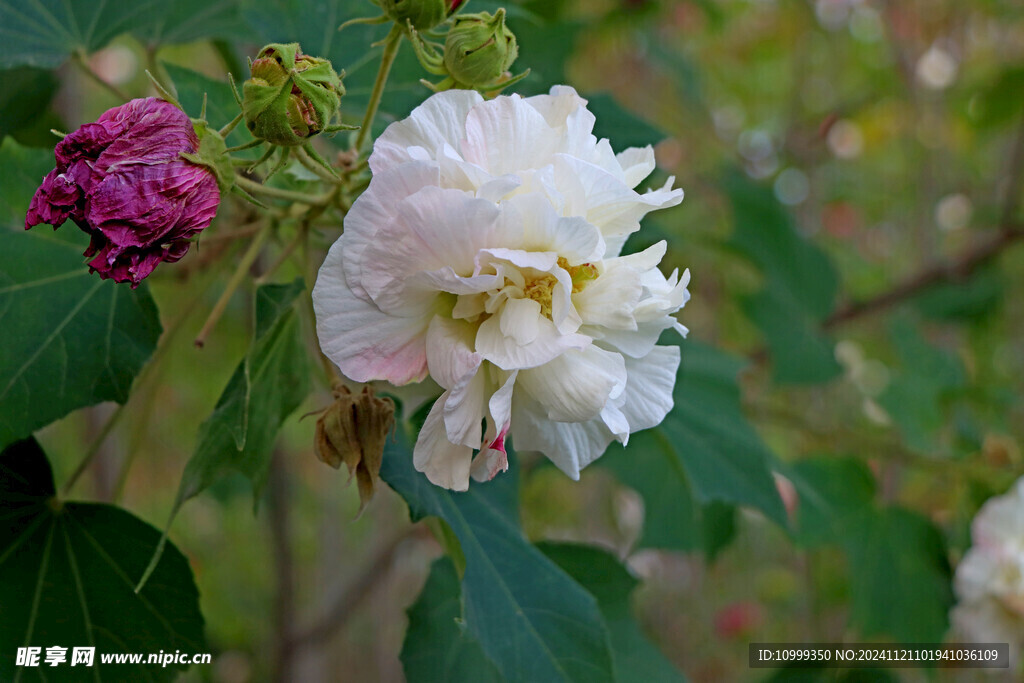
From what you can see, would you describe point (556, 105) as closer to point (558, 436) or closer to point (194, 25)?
point (558, 436)

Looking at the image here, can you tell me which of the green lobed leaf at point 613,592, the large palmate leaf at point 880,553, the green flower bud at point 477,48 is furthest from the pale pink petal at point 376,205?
the large palmate leaf at point 880,553

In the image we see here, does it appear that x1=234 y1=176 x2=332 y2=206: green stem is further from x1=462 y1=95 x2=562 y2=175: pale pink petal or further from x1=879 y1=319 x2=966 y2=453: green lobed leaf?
x1=879 y1=319 x2=966 y2=453: green lobed leaf

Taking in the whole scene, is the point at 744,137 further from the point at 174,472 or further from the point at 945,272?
the point at 174,472

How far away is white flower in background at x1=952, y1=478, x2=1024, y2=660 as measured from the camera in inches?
38.7

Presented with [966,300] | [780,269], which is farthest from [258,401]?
[966,300]

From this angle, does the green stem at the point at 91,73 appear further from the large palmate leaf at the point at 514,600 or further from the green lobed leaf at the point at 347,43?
the large palmate leaf at the point at 514,600

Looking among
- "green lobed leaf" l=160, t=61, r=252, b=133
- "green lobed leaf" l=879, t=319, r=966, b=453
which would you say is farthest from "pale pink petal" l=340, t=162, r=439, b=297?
"green lobed leaf" l=879, t=319, r=966, b=453

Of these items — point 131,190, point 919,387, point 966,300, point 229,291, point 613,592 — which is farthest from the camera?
point 966,300

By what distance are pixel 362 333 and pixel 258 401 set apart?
0.15 metres

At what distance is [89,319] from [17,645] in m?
0.24

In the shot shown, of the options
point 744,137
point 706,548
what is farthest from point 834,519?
point 744,137

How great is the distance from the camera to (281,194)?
475 millimetres

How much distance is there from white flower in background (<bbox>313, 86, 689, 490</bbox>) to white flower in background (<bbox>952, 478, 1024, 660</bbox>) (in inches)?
31.3

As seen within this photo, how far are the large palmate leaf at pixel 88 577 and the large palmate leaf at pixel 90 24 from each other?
1.09 ft
